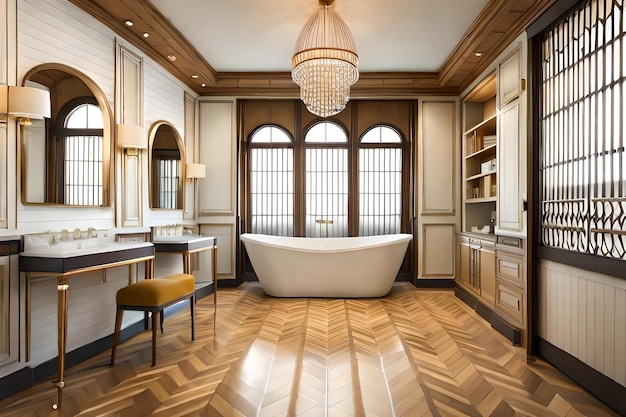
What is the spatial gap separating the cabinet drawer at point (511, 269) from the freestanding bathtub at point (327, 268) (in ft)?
3.95

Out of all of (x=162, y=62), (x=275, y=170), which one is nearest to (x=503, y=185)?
(x=275, y=170)

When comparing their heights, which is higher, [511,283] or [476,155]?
[476,155]

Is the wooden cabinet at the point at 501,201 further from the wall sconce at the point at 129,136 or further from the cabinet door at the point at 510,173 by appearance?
the wall sconce at the point at 129,136

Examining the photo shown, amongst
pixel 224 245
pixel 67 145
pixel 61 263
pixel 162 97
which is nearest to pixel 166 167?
pixel 162 97

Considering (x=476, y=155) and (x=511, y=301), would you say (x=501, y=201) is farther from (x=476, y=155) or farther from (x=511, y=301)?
(x=476, y=155)

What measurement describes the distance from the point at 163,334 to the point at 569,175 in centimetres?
341

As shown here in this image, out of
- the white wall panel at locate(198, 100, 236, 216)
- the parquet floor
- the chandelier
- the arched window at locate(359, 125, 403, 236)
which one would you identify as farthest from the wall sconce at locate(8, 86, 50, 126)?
the arched window at locate(359, 125, 403, 236)

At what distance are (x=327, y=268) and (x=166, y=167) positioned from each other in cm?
216

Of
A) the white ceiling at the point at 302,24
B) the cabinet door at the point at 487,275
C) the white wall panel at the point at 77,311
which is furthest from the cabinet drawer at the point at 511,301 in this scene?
the white wall panel at the point at 77,311

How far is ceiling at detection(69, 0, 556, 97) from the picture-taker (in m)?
3.45

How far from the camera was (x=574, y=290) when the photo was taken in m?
2.67

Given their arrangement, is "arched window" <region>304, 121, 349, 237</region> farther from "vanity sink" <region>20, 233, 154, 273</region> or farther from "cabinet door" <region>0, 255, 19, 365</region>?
"cabinet door" <region>0, 255, 19, 365</region>

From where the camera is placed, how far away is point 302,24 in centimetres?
389

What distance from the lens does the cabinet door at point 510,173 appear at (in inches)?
140
